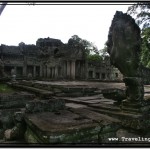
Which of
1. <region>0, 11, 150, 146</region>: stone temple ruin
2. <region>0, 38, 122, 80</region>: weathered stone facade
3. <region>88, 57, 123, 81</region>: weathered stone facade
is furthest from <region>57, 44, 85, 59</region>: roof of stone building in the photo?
<region>0, 11, 150, 146</region>: stone temple ruin

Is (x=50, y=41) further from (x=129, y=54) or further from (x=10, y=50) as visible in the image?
(x=129, y=54)

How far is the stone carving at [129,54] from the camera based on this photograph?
14.9ft

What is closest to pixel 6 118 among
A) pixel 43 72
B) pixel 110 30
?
pixel 110 30

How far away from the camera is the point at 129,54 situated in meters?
4.61

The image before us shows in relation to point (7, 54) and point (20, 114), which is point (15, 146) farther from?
point (7, 54)

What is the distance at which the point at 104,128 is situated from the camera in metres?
3.37

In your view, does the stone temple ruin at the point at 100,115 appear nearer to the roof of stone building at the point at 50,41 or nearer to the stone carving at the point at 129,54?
the stone carving at the point at 129,54

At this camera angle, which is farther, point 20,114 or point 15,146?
point 20,114

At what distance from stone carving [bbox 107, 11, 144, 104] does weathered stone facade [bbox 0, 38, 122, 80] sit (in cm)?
1807

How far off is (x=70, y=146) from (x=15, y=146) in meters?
0.83

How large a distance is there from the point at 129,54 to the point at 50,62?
82.4 feet

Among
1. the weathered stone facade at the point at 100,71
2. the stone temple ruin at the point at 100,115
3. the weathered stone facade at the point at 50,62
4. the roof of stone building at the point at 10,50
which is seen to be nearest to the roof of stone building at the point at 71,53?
the weathered stone facade at the point at 50,62

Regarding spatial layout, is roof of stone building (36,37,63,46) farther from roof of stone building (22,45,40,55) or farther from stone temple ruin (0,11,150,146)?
stone temple ruin (0,11,150,146)

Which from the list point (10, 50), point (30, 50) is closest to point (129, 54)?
point (10, 50)
